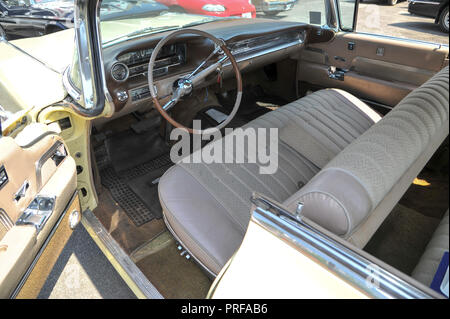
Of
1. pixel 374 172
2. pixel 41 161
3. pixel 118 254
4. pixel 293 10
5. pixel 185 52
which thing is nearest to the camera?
pixel 374 172

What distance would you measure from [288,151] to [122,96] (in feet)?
3.31

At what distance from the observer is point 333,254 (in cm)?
83

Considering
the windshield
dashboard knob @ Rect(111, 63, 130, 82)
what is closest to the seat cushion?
dashboard knob @ Rect(111, 63, 130, 82)

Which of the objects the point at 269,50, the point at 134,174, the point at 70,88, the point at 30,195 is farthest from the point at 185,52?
the point at 30,195

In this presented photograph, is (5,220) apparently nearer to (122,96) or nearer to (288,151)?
(122,96)

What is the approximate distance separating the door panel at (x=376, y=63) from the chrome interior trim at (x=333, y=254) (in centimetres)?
188

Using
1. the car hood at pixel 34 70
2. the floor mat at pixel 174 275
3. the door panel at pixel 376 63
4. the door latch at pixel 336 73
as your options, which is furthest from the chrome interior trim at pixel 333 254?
the door latch at pixel 336 73

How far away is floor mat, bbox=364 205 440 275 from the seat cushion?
45 centimetres

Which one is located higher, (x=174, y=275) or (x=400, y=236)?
(x=400, y=236)

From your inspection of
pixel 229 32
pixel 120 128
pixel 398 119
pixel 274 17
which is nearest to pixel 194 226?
pixel 398 119

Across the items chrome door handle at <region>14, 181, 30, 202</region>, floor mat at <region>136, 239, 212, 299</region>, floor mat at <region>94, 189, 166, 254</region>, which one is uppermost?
chrome door handle at <region>14, 181, 30, 202</region>

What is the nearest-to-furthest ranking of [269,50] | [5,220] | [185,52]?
[5,220] → [185,52] → [269,50]

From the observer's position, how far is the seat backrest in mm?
893

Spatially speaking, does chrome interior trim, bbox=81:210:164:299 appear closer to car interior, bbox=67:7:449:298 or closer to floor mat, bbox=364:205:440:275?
car interior, bbox=67:7:449:298
